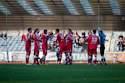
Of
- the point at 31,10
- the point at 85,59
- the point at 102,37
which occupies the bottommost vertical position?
the point at 85,59

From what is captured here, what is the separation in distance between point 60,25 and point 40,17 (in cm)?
252

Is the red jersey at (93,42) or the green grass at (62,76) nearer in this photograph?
the green grass at (62,76)

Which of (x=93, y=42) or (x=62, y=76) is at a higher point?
(x=93, y=42)

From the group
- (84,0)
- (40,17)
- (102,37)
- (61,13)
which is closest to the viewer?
(102,37)

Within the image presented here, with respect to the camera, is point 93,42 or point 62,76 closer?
point 62,76

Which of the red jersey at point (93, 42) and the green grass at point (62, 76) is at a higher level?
the red jersey at point (93, 42)

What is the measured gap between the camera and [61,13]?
2322 cm

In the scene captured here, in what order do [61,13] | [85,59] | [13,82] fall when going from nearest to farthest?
[13,82]
[85,59]
[61,13]

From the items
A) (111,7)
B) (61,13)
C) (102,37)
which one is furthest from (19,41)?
(102,37)

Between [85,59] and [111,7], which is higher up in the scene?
[111,7]

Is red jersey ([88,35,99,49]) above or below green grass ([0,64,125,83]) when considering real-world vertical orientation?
above

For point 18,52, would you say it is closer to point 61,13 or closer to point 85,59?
point 85,59

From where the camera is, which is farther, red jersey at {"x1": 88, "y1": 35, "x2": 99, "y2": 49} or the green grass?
red jersey at {"x1": 88, "y1": 35, "x2": 99, "y2": 49}

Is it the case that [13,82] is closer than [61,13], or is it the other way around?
[13,82]
